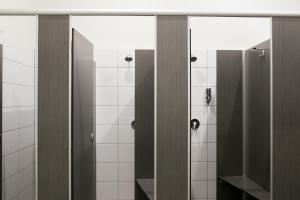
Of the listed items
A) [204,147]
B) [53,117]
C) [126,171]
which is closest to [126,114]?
[126,171]

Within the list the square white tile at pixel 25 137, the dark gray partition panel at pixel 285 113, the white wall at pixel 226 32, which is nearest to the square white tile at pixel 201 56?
the white wall at pixel 226 32

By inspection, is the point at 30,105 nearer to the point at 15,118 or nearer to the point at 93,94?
the point at 15,118

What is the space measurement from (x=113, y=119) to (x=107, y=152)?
0.83 feet

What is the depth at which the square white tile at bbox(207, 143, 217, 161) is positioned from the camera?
98.7 inches

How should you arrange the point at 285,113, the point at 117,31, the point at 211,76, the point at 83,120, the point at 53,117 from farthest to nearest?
the point at 117,31, the point at 211,76, the point at 83,120, the point at 285,113, the point at 53,117

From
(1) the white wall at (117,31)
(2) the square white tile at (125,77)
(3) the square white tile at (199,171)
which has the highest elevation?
(1) the white wall at (117,31)

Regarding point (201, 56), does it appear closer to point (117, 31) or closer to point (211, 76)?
point (211, 76)

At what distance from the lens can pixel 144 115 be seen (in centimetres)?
236

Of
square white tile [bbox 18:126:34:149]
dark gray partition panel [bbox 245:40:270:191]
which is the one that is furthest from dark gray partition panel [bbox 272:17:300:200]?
square white tile [bbox 18:126:34:149]

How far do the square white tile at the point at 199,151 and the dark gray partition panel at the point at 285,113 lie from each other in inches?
26.5

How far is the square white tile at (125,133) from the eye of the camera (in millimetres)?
2464

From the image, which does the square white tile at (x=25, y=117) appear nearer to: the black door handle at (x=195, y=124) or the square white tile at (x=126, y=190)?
the square white tile at (x=126, y=190)

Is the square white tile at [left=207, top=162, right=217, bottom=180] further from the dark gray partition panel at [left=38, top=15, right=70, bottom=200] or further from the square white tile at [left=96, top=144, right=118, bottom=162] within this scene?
the dark gray partition panel at [left=38, top=15, right=70, bottom=200]

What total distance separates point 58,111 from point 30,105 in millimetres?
753
